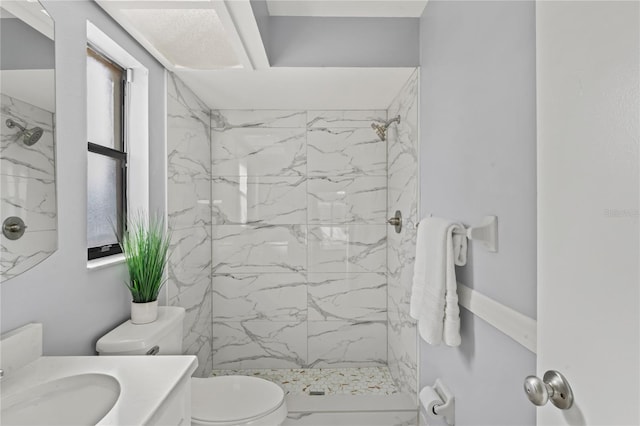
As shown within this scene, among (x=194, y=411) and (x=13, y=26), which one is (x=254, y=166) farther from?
(x=13, y=26)

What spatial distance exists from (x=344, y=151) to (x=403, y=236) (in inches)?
34.0

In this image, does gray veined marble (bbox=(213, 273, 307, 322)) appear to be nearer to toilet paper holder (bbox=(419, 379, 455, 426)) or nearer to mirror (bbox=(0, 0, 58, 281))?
toilet paper holder (bbox=(419, 379, 455, 426))

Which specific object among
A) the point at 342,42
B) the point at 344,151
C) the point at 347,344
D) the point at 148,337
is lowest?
the point at 347,344

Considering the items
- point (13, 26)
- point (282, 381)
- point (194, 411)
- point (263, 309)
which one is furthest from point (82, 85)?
point (282, 381)

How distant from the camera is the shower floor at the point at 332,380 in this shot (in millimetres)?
2553

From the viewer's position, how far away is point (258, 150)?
2.90 metres

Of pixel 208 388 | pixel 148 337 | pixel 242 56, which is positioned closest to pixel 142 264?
pixel 148 337

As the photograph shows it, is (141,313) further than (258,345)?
No
